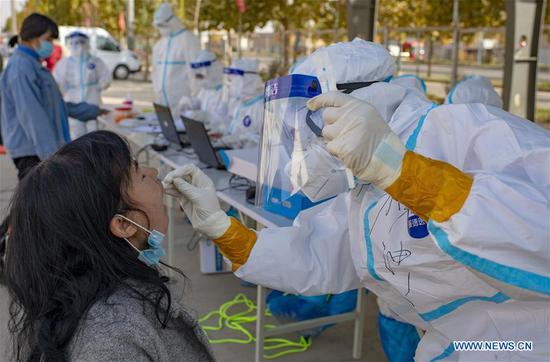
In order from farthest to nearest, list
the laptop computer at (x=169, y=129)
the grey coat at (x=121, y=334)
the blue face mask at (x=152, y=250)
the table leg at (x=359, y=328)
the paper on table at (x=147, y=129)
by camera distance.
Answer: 1. the paper on table at (x=147, y=129)
2. the laptop computer at (x=169, y=129)
3. the table leg at (x=359, y=328)
4. the blue face mask at (x=152, y=250)
5. the grey coat at (x=121, y=334)

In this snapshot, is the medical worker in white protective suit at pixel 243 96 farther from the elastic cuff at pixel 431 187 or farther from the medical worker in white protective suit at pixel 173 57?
the elastic cuff at pixel 431 187

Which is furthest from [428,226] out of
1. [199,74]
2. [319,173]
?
[199,74]

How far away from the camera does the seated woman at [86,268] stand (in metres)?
1.05

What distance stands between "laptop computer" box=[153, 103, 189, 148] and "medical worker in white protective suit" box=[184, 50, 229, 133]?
2.61 feet

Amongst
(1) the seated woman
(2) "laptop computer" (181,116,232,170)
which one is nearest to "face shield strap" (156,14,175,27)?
(2) "laptop computer" (181,116,232,170)

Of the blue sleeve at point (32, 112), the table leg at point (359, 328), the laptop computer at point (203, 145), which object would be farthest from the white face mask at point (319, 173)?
the blue sleeve at point (32, 112)

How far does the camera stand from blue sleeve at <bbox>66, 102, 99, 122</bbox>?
14.2 feet

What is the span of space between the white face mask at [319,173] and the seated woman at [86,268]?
666 mm

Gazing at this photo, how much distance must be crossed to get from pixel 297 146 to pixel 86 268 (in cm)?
88

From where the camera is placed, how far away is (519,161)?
1013 millimetres

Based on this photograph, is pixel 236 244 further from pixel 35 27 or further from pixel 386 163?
pixel 35 27

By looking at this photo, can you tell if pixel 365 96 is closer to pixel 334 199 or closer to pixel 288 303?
pixel 334 199

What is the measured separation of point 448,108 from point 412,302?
440 millimetres

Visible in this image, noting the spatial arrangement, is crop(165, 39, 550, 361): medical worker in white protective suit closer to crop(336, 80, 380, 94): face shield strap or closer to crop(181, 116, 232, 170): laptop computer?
crop(336, 80, 380, 94): face shield strap
